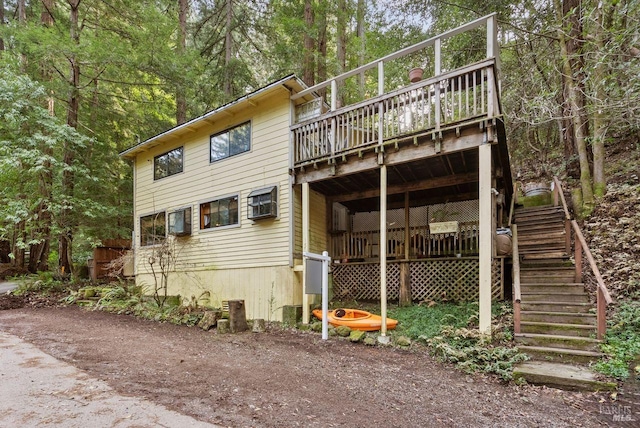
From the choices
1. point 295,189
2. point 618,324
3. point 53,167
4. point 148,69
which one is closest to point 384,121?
point 295,189

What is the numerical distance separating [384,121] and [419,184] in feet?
7.14

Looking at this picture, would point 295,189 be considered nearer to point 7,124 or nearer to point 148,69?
point 148,69

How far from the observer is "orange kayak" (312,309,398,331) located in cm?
715

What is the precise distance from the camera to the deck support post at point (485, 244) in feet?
19.3

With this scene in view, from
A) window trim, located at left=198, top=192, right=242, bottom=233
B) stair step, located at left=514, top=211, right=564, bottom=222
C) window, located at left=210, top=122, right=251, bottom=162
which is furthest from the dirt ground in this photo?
stair step, located at left=514, top=211, right=564, bottom=222

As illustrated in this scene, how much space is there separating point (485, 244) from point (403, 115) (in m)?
3.25

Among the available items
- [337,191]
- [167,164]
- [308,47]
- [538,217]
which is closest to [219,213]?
[167,164]

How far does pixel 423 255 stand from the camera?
9375 millimetres

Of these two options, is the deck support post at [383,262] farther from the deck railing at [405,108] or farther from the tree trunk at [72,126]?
the tree trunk at [72,126]

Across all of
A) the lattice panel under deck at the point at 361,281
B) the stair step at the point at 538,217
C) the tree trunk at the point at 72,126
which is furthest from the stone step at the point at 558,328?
the tree trunk at the point at 72,126

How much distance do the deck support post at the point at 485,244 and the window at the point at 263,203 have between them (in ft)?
16.7

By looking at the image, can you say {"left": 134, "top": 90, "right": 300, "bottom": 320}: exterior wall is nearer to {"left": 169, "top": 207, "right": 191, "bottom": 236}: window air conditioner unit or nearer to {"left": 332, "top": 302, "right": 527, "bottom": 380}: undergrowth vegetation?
{"left": 169, "top": 207, "right": 191, "bottom": 236}: window air conditioner unit

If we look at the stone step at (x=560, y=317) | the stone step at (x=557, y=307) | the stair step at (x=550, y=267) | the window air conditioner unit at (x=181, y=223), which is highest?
the window air conditioner unit at (x=181, y=223)

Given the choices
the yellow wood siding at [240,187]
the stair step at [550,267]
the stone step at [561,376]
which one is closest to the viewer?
the stone step at [561,376]
